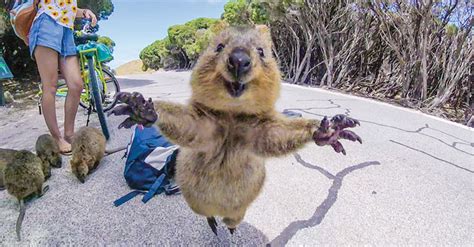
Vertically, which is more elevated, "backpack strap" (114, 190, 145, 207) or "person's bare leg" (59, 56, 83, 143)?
"person's bare leg" (59, 56, 83, 143)

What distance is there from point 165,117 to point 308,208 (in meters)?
1.36

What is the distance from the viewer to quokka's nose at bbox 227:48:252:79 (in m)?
1.10

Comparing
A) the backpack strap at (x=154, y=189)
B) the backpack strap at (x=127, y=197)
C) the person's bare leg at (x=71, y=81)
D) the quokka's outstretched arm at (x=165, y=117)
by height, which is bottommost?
the backpack strap at (x=127, y=197)

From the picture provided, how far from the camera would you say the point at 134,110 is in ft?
3.59

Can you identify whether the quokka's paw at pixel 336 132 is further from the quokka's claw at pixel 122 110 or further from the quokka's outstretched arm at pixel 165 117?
the quokka's claw at pixel 122 110

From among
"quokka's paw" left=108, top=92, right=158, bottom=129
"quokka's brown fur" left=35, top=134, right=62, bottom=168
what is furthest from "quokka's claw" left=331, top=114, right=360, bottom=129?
"quokka's brown fur" left=35, top=134, right=62, bottom=168

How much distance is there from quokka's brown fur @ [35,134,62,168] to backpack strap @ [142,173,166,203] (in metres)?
0.99

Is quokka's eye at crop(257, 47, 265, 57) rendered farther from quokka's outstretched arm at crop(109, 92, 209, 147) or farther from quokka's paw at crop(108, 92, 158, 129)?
quokka's paw at crop(108, 92, 158, 129)

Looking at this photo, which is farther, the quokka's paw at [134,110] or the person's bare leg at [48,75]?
the person's bare leg at [48,75]

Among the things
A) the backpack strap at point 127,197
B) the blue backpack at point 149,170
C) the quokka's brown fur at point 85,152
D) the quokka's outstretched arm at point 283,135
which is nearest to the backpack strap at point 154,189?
the blue backpack at point 149,170

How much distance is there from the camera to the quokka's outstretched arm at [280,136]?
4.37 feet

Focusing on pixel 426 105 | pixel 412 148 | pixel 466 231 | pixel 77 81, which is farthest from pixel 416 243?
pixel 426 105

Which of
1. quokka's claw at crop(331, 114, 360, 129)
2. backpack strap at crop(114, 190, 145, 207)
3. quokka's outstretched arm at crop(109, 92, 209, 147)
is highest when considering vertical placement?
quokka's claw at crop(331, 114, 360, 129)

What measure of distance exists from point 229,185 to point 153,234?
741 mm
